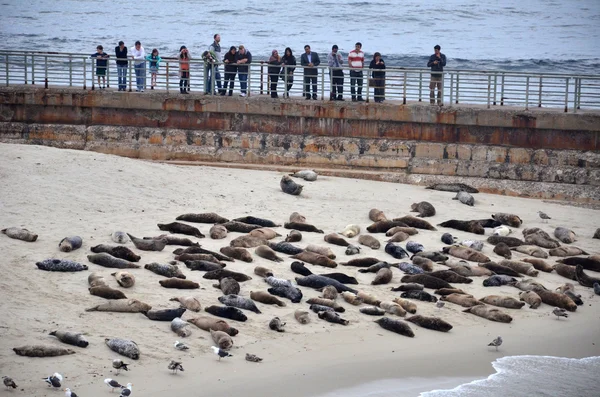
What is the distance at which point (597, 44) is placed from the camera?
6262 cm

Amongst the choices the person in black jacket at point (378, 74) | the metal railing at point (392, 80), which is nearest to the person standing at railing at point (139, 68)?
the metal railing at point (392, 80)

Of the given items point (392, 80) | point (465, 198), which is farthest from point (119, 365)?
point (392, 80)

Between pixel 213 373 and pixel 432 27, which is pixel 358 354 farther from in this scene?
pixel 432 27

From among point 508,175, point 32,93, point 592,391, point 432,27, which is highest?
point 432,27

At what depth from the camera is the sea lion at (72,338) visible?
39.0 feet

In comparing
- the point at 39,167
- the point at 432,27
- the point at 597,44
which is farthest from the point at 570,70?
the point at 39,167

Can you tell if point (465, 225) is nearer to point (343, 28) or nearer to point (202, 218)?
point (202, 218)

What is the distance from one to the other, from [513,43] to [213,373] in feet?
182

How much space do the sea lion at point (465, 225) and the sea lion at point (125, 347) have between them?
978 cm

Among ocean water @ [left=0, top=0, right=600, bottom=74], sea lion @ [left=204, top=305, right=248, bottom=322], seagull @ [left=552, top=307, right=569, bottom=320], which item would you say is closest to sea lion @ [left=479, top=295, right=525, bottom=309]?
seagull @ [left=552, top=307, right=569, bottom=320]

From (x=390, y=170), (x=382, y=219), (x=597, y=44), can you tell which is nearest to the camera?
(x=382, y=219)

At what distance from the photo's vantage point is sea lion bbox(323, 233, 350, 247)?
60.5 ft

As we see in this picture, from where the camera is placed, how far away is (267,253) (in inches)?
671

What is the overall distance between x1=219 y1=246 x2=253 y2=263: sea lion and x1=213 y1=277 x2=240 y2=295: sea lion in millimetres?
1858
